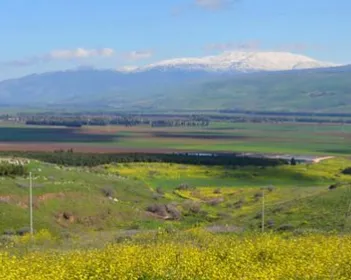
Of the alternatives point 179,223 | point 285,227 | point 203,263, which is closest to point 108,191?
point 179,223

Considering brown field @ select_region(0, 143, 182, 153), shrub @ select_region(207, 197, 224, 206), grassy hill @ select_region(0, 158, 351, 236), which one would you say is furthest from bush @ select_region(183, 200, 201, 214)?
brown field @ select_region(0, 143, 182, 153)

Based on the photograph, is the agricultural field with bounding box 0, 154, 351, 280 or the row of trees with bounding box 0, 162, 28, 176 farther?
the row of trees with bounding box 0, 162, 28, 176

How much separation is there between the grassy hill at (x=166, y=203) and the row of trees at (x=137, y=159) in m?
17.4

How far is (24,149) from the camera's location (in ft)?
455

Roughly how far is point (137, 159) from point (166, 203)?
5289 centimetres

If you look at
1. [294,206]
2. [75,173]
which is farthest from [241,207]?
[75,173]

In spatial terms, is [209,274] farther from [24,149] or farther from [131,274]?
[24,149]

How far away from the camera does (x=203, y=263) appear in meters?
21.7

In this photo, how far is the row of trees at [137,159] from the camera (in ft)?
393

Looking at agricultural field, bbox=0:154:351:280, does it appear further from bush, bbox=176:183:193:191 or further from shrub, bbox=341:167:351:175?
shrub, bbox=341:167:351:175

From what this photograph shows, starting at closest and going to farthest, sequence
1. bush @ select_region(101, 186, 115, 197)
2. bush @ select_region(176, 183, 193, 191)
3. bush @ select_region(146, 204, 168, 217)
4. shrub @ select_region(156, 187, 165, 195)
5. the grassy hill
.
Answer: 1. the grassy hill
2. bush @ select_region(146, 204, 168, 217)
3. bush @ select_region(101, 186, 115, 197)
4. shrub @ select_region(156, 187, 165, 195)
5. bush @ select_region(176, 183, 193, 191)

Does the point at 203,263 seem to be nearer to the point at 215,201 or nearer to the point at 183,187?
the point at 215,201

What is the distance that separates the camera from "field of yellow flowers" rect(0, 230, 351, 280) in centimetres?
2070

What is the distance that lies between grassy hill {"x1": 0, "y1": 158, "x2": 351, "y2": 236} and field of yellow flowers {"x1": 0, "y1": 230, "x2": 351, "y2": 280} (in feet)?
62.1
